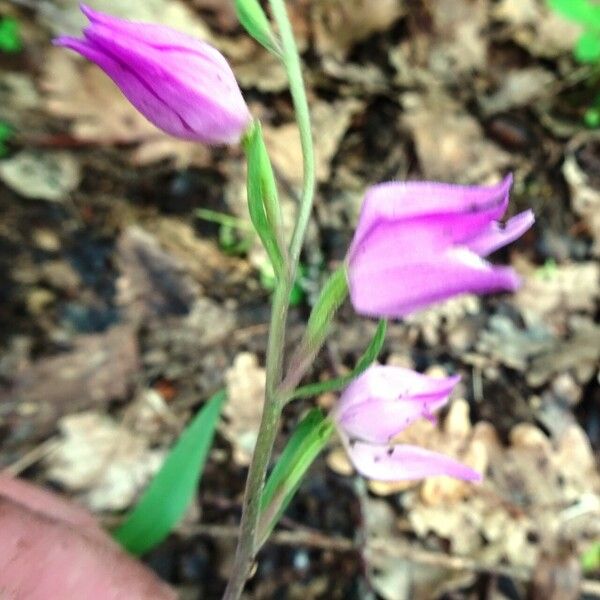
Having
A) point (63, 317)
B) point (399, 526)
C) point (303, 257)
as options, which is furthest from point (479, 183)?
point (63, 317)

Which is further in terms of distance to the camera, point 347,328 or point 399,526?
point 347,328

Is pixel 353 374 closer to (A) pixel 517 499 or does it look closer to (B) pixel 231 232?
(A) pixel 517 499

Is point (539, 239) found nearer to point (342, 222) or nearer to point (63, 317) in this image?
point (342, 222)

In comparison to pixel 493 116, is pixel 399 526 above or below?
below

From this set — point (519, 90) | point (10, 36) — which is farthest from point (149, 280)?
point (519, 90)

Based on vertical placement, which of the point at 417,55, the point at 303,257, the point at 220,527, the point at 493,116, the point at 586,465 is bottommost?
the point at 586,465

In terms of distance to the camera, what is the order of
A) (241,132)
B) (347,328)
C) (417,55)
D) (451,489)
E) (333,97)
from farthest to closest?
(417,55), (333,97), (347,328), (451,489), (241,132)

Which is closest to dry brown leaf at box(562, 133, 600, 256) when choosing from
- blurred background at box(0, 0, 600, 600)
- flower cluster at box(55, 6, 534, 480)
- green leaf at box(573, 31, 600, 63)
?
blurred background at box(0, 0, 600, 600)

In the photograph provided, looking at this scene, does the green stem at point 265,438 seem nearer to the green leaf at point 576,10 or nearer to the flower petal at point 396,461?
the flower petal at point 396,461

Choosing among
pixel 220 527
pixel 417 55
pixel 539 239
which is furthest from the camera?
pixel 417 55
